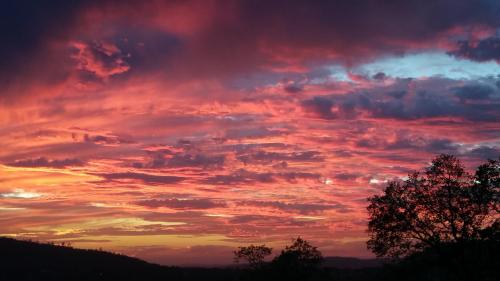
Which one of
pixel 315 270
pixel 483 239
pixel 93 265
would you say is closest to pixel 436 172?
pixel 483 239

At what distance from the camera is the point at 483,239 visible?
5288 cm

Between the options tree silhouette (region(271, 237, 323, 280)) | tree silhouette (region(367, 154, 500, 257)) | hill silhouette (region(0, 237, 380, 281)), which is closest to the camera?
tree silhouette (region(367, 154, 500, 257))

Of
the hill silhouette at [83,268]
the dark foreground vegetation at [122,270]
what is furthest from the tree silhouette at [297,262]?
the hill silhouette at [83,268]

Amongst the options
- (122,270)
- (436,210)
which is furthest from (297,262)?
(122,270)

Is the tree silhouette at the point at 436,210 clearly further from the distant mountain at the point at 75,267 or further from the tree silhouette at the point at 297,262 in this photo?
the distant mountain at the point at 75,267

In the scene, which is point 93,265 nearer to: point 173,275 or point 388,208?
point 173,275

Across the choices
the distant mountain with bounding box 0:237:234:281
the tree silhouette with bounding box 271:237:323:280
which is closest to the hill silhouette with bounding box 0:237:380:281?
the distant mountain with bounding box 0:237:234:281

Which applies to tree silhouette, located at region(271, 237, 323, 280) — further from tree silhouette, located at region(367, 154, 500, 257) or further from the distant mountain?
the distant mountain

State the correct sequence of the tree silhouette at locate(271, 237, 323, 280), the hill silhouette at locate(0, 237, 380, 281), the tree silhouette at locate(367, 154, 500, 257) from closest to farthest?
1. the tree silhouette at locate(367, 154, 500, 257)
2. the tree silhouette at locate(271, 237, 323, 280)
3. the hill silhouette at locate(0, 237, 380, 281)

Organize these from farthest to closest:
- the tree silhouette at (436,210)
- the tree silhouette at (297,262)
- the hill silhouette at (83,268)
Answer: the hill silhouette at (83,268), the tree silhouette at (297,262), the tree silhouette at (436,210)

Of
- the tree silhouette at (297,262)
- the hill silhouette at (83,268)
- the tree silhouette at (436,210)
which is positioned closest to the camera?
the tree silhouette at (436,210)

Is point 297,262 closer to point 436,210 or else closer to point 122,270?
point 436,210

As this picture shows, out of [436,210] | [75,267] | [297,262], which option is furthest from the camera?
[75,267]

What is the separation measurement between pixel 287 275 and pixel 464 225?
3577cm
